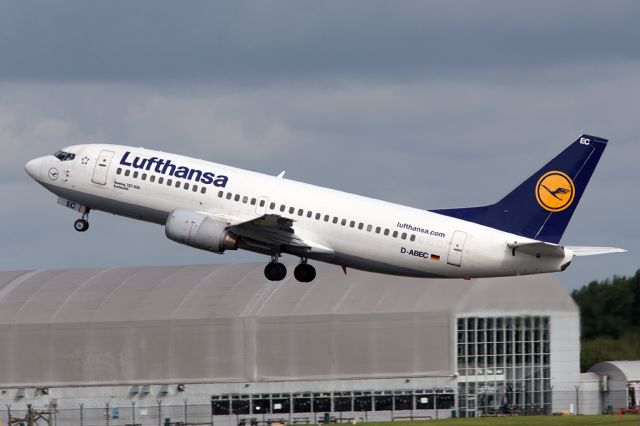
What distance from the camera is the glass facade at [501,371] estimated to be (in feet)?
344

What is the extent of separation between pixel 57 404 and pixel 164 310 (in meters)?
9.99

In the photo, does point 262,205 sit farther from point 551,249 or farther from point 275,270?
point 551,249

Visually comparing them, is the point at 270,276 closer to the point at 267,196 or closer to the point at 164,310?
the point at 267,196

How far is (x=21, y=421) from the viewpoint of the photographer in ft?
332

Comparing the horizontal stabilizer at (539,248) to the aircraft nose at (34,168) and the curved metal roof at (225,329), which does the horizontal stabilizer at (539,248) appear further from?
the curved metal roof at (225,329)

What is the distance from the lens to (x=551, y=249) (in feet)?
250

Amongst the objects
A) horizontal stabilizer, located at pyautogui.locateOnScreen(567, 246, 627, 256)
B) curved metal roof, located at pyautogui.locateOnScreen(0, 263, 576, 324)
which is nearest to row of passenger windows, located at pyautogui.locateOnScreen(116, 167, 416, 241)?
horizontal stabilizer, located at pyautogui.locateOnScreen(567, 246, 627, 256)

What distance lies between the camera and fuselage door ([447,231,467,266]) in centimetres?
7781

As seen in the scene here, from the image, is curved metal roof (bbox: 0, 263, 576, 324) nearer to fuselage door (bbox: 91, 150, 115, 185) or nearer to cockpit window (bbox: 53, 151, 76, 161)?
fuselage door (bbox: 91, 150, 115, 185)

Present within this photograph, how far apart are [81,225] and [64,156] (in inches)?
146

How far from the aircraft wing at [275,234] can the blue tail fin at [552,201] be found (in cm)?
759

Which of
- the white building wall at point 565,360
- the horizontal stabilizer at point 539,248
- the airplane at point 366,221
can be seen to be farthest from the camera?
the white building wall at point 565,360

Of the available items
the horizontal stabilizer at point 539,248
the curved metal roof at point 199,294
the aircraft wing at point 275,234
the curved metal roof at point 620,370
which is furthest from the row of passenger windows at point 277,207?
the curved metal roof at point 620,370

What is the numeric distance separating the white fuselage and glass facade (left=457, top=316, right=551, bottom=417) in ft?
85.3
